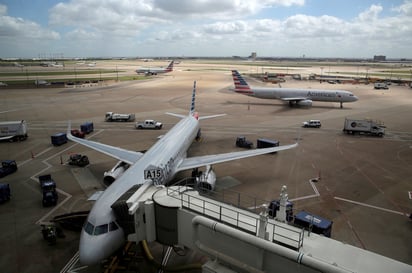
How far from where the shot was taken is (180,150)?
28.5m

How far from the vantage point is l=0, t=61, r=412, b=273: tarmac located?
20.8 metres

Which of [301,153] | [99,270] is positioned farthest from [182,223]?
[301,153]

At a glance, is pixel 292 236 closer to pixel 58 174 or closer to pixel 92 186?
pixel 92 186

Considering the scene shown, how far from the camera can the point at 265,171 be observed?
33.1 metres

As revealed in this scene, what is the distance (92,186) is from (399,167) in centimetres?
3483

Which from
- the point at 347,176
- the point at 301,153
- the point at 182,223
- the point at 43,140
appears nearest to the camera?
the point at 182,223

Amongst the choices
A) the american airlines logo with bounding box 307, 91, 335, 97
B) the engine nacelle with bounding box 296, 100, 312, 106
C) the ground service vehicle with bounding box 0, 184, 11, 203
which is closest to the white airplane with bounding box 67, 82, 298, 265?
the ground service vehicle with bounding box 0, 184, 11, 203

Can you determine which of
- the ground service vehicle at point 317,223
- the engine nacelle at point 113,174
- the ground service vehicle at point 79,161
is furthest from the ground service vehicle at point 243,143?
the ground service vehicle at point 317,223

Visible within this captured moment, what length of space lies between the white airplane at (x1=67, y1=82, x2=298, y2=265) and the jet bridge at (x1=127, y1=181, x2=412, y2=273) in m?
1.77

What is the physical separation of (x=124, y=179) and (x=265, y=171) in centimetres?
1847

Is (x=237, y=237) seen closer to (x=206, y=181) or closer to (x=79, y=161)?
(x=206, y=181)

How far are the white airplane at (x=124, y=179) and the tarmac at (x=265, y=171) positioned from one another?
386 cm

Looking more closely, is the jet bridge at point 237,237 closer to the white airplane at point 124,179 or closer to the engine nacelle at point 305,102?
the white airplane at point 124,179

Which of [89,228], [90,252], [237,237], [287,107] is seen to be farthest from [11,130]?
[287,107]
